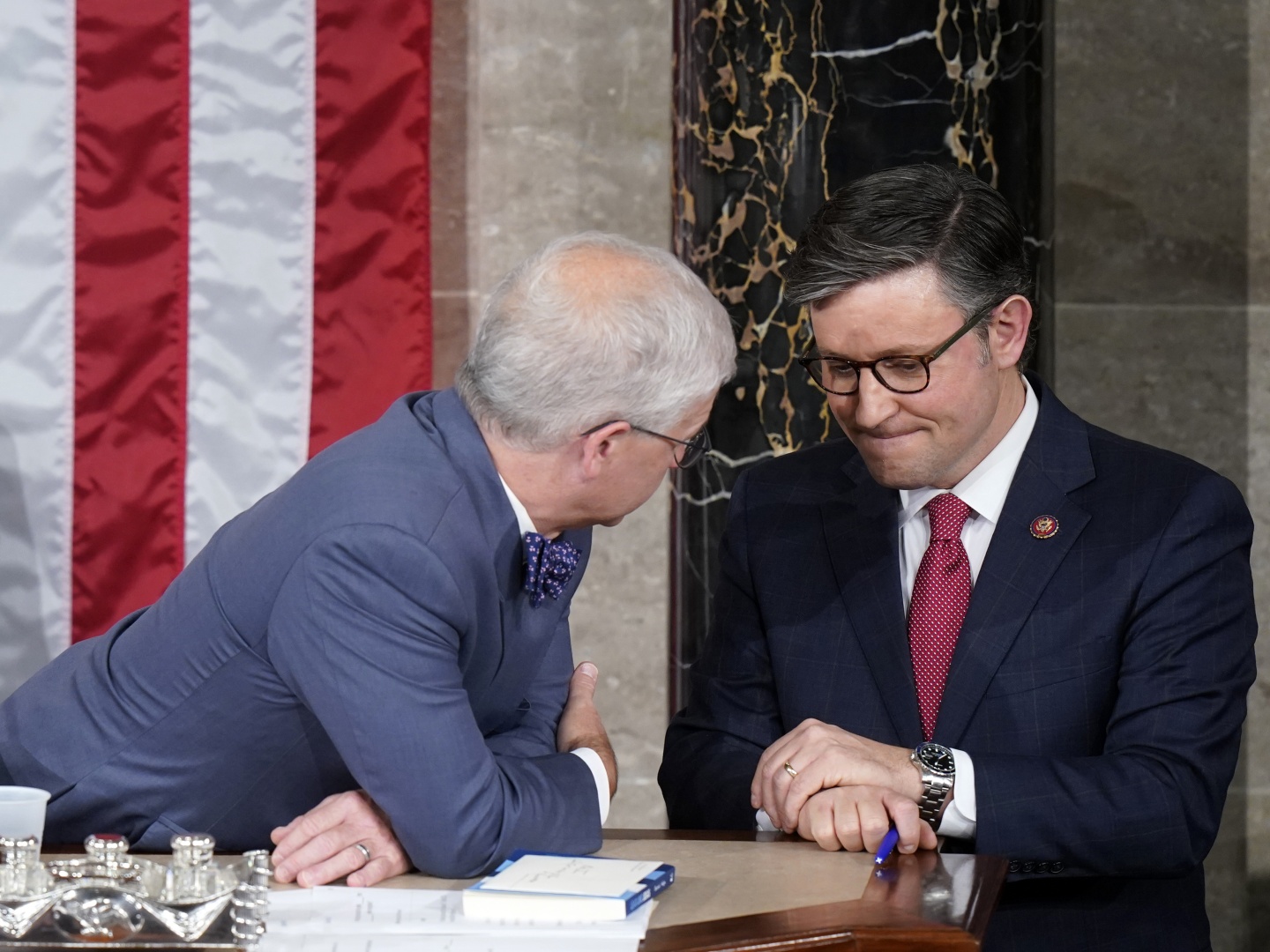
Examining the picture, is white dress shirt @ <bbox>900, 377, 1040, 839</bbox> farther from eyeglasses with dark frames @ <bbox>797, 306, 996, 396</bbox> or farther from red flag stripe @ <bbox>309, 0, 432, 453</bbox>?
red flag stripe @ <bbox>309, 0, 432, 453</bbox>

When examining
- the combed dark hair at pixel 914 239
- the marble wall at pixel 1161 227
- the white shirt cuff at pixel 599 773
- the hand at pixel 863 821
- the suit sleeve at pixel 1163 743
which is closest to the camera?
the hand at pixel 863 821

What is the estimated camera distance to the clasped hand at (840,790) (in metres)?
1.86

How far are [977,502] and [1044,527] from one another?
108 millimetres

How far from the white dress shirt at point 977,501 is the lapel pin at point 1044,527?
0.05 metres

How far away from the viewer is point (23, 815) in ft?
5.70

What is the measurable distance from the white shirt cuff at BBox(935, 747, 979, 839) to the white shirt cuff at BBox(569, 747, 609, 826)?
448 mm

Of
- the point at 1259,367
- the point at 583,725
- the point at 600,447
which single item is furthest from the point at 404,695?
the point at 1259,367

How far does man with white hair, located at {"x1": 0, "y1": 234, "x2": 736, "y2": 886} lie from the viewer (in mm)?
1751

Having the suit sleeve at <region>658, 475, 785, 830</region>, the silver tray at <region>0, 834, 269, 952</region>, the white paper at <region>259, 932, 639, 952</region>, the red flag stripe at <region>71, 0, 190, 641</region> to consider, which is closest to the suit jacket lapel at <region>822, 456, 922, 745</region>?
the suit sleeve at <region>658, 475, 785, 830</region>

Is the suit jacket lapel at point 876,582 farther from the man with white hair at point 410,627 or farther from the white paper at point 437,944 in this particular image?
the white paper at point 437,944

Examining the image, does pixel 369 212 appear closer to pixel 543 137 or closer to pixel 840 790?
pixel 543 137

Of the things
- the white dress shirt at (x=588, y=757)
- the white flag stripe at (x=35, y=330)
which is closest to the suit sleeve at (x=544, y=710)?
the white dress shirt at (x=588, y=757)

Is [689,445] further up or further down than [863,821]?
further up

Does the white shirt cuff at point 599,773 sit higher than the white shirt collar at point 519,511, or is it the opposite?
the white shirt collar at point 519,511
